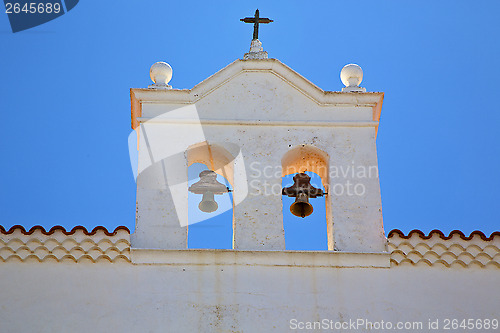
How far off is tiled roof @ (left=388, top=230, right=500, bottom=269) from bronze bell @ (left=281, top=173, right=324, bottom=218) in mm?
1083

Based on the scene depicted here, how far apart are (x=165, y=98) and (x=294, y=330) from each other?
10.9ft

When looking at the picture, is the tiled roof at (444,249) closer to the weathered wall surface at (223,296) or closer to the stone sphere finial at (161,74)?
the weathered wall surface at (223,296)

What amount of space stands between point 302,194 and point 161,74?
88.9 inches

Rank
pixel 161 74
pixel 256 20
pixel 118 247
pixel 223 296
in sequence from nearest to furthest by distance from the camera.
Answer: pixel 223 296 → pixel 118 247 → pixel 161 74 → pixel 256 20

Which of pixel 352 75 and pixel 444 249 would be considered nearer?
pixel 444 249

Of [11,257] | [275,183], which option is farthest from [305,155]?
[11,257]

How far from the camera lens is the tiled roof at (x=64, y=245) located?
12797 mm

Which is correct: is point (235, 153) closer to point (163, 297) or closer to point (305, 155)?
point (305, 155)

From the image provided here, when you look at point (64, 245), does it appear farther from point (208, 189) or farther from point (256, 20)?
point (256, 20)

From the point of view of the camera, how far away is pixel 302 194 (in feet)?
44.8

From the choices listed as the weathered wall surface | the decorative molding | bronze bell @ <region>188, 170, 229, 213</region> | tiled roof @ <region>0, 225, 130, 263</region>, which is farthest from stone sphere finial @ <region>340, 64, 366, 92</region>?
tiled roof @ <region>0, 225, 130, 263</region>

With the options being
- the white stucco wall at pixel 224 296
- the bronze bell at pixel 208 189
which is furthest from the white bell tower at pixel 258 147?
the white stucco wall at pixel 224 296

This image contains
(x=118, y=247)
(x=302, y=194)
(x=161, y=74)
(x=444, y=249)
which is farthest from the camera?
(x=161, y=74)

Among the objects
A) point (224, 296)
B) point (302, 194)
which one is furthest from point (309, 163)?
point (224, 296)
